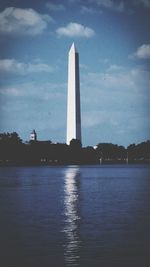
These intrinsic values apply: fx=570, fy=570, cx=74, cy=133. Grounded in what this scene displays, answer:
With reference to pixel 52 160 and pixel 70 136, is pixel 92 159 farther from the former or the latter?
pixel 70 136

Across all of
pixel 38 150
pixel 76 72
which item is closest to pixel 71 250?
pixel 76 72

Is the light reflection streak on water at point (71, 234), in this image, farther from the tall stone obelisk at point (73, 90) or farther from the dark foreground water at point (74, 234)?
the tall stone obelisk at point (73, 90)

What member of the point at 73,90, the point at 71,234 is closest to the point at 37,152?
the point at 73,90

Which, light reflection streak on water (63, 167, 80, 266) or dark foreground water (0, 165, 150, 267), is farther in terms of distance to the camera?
light reflection streak on water (63, 167, 80, 266)

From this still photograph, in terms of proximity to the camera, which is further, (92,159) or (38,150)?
(92,159)

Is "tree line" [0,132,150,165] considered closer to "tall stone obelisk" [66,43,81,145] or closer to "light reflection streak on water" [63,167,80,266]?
"tall stone obelisk" [66,43,81,145]

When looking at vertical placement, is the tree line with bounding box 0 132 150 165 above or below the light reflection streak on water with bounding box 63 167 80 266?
above

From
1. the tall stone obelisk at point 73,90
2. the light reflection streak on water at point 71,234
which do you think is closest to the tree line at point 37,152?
the tall stone obelisk at point 73,90

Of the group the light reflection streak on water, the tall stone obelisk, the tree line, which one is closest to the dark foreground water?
the light reflection streak on water

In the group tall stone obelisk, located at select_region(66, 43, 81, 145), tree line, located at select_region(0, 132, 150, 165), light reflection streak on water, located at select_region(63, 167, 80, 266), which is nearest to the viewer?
light reflection streak on water, located at select_region(63, 167, 80, 266)

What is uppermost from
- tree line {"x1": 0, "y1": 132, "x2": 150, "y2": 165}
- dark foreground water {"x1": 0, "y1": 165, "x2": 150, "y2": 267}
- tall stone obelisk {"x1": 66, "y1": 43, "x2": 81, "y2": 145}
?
tall stone obelisk {"x1": 66, "y1": 43, "x2": 81, "y2": 145}

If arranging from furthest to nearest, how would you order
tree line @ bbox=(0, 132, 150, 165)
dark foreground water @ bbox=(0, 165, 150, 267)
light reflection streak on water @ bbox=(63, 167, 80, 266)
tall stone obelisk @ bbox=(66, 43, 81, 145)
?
tree line @ bbox=(0, 132, 150, 165)
tall stone obelisk @ bbox=(66, 43, 81, 145)
light reflection streak on water @ bbox=(63, 167, 80, 266)
dark foreground water @ bbox=(0, 165, 150, 267)
